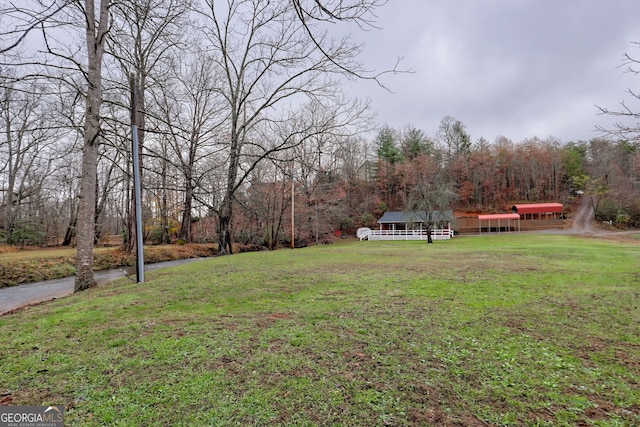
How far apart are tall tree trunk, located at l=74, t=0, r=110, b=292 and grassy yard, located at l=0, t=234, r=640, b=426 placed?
2320 millimetres

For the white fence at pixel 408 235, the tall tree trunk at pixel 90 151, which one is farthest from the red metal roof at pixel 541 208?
the tall tree trunk at pixel 90 151

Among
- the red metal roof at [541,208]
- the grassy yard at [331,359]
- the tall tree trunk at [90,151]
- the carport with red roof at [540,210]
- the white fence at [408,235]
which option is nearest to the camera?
the grassy yard at [331,359]

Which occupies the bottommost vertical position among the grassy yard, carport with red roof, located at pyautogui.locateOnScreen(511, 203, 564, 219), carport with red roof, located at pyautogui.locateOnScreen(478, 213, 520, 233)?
the grassy yard

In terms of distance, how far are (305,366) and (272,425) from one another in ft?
2.59

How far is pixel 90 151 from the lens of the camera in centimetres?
695

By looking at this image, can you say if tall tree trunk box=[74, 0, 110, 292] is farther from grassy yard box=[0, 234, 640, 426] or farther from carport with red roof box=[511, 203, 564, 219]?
carport with red roof box=[511, 203, 564, 219]

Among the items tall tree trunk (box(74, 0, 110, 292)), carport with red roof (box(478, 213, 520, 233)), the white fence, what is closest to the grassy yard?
tall tree trunk (box(74, 0, 110, 292))

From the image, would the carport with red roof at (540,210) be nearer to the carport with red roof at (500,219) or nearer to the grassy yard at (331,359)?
the carport with red roof at (500,219)

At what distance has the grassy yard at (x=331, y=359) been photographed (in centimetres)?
203

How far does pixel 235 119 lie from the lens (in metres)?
15.7

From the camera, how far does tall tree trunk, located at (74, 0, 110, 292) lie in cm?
679

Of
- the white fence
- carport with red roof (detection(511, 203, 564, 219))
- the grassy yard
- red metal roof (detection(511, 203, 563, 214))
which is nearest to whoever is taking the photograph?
the grassy yard

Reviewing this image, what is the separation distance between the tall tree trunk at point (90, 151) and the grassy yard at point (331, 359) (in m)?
2.32

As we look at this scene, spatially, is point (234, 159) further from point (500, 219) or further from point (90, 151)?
point (500, 219)
